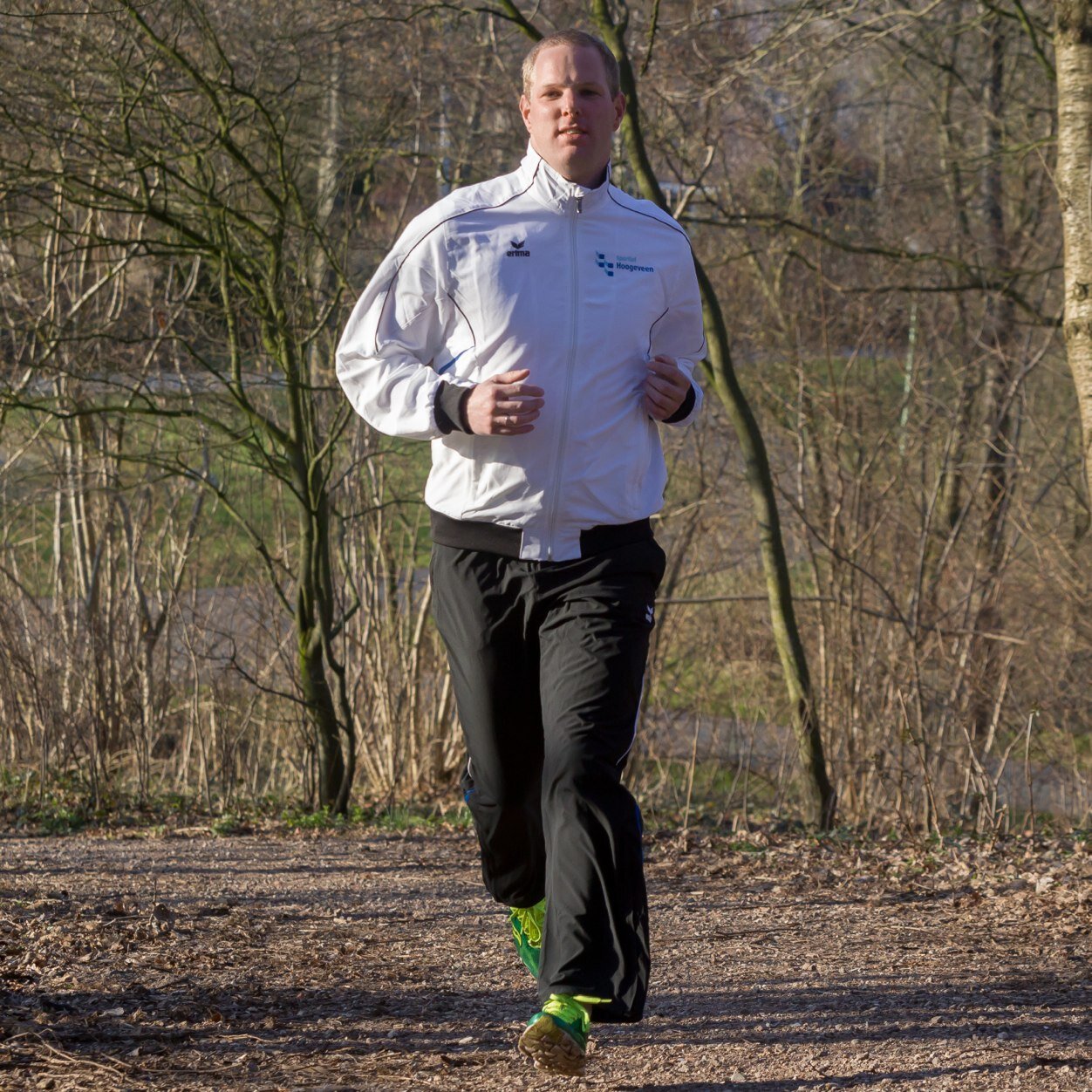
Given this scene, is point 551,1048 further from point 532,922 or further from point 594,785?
point 532,922

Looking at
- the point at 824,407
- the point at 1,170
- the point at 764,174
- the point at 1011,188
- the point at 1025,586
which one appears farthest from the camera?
the point at 1011,188

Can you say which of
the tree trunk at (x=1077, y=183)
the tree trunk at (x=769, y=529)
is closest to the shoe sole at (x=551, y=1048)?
the tree trunk at (x=1077, y=183)

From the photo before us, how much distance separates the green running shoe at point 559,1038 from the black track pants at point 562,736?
0.05 m

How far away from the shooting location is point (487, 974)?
4.14 metres

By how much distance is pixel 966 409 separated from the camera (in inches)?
389

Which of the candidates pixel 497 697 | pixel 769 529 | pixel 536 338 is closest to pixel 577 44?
pixel 536 338

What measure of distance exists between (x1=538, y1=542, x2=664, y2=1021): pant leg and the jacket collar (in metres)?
0.81

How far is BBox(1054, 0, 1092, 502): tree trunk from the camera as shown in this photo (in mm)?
6375

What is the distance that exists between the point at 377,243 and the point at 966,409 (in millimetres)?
4287

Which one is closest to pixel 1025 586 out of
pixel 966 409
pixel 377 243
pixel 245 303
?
pixel 966 409

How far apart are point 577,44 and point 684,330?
71cm

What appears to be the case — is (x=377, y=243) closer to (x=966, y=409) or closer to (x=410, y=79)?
(x=410, y=79)

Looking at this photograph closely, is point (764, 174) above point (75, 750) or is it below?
above

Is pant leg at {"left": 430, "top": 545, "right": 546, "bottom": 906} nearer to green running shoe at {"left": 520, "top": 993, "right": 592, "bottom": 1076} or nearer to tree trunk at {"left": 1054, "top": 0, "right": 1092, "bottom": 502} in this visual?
green running shoe at {"left": 520, "top": 993, "right": 592, "bottom": 1076}
